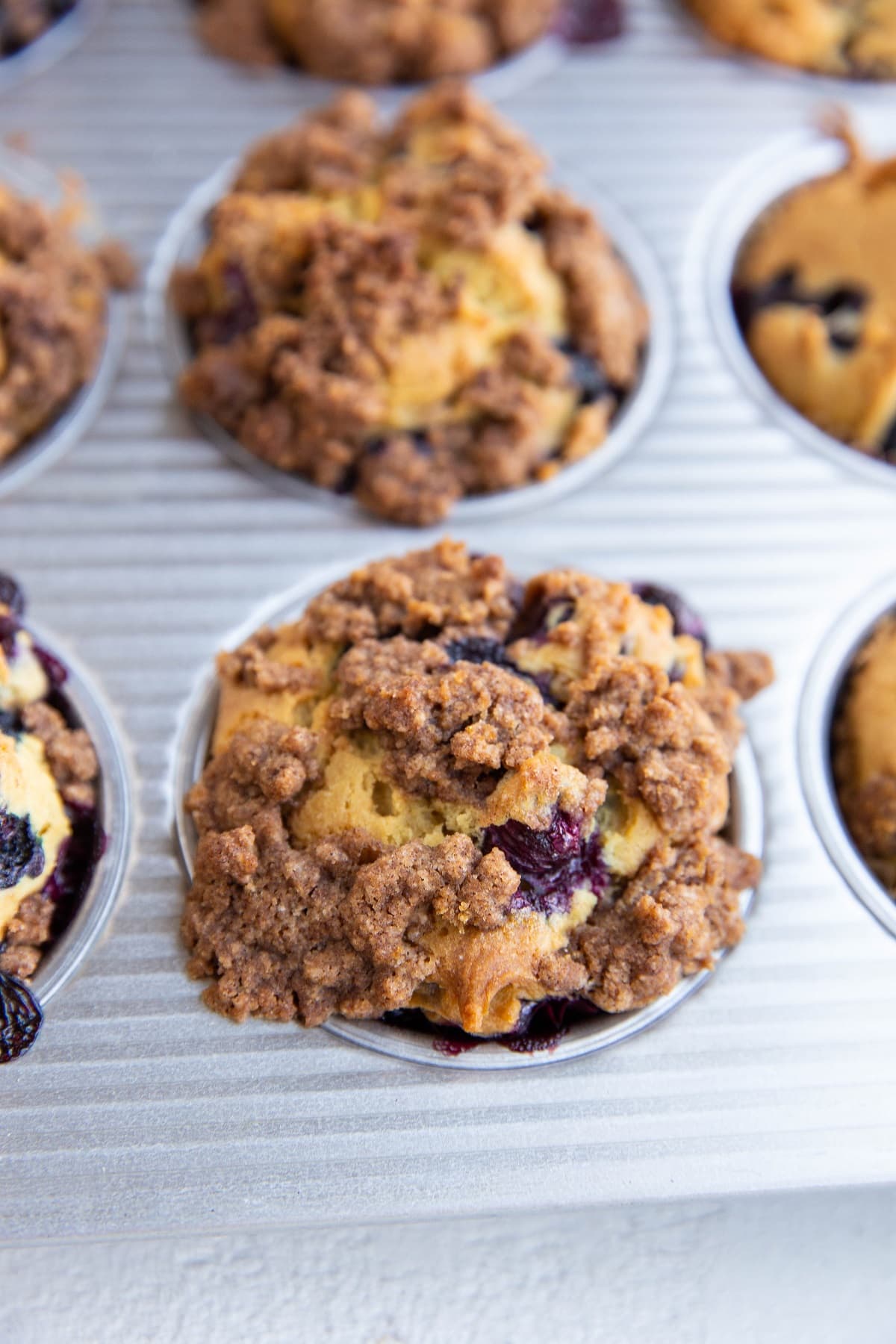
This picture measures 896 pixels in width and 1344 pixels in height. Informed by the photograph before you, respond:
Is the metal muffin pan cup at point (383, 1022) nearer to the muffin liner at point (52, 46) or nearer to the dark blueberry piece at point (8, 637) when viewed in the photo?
the dark blueberry piece at point (8, 637)

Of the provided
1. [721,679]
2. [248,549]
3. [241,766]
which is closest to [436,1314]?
[241,766]

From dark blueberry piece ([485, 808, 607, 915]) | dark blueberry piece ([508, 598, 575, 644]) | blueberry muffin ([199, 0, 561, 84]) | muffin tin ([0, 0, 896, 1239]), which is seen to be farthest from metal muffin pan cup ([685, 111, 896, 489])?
dark blueberry piece ([485, 808, 607, 915])

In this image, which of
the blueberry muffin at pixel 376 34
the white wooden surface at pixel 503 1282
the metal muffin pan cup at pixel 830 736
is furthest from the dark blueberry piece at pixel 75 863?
the blueberry muffin at pixel 376 34

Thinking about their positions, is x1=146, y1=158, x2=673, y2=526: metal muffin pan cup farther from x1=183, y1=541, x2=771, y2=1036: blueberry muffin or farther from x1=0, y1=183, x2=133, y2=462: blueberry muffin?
x1=183, y1=541, x2=771, y2=1036: blueberry muffin

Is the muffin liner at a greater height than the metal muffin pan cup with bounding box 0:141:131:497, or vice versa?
the muffin liner

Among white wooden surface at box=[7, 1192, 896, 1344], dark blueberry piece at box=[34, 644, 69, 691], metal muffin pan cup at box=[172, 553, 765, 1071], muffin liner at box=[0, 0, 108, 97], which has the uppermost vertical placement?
muffin liner at box=[0, 0, 108, 97]

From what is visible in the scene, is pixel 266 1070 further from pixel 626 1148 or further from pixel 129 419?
pixel 129 419

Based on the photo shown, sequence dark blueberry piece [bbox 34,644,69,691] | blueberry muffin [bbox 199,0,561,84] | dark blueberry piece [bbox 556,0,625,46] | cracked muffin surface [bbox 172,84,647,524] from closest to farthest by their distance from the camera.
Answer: dark blueberry piece [bbox 34,644,69,691] < cracked muffin surface [bbox 172,84,647,524] < blueberry muffin [bbox 199,0,561,84] < dark blueberry piece [bbox 556,0,625,46]
